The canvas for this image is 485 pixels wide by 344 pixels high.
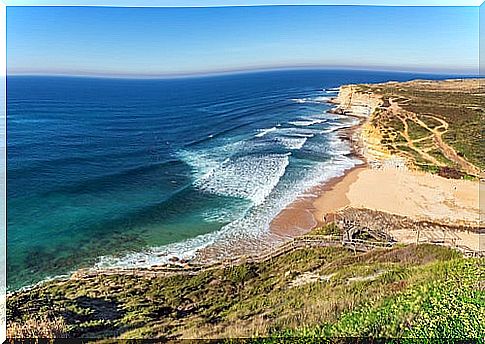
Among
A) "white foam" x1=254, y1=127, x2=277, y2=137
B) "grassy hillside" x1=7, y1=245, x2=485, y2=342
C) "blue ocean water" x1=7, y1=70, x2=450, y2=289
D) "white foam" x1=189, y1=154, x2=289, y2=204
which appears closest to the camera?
"grassy hillside" x1=7, y1=245, x2=485, y2=342

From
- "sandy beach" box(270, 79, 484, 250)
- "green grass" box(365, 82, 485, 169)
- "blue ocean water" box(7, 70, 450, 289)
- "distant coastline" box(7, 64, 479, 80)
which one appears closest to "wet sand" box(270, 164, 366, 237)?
"sandy beach" box(270, 79, 484, 250)

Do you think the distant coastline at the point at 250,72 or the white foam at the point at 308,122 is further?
the white foam at the point at 308,122

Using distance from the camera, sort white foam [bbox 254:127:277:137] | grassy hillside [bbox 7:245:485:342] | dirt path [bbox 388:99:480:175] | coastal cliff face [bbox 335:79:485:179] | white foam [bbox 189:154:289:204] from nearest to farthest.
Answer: grassy hillside [bbox 7:245:485:342] < coastal cliff face [bbox 335:79:485:179] < white foam [bbox 254:127:277:137] < dirt path [bbox 388:99:480:175] < white foam [bbox 189:154:289:204]

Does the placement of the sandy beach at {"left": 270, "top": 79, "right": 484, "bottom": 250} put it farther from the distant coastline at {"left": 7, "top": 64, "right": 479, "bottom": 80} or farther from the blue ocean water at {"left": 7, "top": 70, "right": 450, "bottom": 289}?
the distant coastline at {"left": 7, "top": 64, "right": 479, "bottom": 80}

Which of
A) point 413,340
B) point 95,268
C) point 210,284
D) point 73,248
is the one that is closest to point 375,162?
point 210,284

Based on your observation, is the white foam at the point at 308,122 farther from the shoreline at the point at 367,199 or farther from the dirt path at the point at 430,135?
the dirt path at the point at 430,135

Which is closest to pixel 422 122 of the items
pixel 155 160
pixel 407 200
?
pixel 407 200

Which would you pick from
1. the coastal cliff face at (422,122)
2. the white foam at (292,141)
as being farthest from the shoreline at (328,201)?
the white foam at (292,141)
